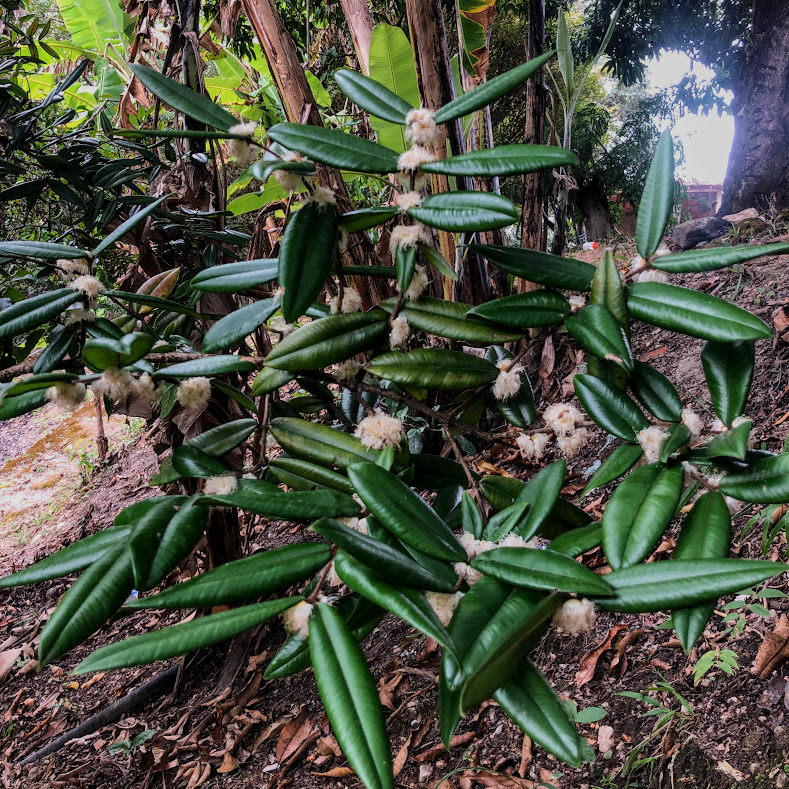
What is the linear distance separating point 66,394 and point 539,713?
1.27 ft

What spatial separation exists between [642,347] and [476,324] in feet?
4.60

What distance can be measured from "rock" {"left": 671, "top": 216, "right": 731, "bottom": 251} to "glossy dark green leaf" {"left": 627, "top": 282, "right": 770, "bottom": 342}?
2188mm

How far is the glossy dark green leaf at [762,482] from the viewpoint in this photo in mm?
366

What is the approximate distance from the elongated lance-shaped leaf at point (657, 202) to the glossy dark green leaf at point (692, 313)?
0.04 meters

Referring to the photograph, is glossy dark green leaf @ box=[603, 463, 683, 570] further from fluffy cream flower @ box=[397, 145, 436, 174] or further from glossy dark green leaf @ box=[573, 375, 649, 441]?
fluffy cream flower @ box=[397, 145, 436, 174]

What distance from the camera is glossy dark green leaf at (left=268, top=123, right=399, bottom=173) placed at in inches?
16.3

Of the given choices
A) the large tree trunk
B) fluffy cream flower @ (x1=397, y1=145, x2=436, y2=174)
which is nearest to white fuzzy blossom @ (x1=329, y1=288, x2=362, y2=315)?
fluffy cream flower @ (x1=397, y1=145, x2=436, y2=174)

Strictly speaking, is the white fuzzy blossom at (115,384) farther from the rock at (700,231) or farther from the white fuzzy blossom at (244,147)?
the rock at (700,231)

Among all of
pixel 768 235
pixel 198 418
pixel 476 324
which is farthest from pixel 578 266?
pixel 768 235

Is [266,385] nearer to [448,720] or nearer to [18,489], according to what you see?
[448,720]

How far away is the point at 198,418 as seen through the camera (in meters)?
1.09

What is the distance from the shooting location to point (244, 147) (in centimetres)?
45

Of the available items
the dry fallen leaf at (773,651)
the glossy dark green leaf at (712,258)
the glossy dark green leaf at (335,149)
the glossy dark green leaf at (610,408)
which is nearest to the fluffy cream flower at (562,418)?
the glossy dark green leaf at (610,408)

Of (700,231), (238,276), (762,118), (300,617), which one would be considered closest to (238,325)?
(238,276)
